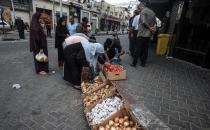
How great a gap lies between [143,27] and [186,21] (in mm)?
4093

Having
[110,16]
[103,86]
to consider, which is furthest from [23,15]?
[110,16]

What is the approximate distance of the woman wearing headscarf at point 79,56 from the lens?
4.57 metres

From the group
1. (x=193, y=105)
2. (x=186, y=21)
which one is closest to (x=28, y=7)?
(x=186, y=21)

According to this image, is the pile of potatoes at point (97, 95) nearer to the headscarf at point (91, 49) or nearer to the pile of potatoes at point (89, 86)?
the pile of potatoes at point (89, 86)

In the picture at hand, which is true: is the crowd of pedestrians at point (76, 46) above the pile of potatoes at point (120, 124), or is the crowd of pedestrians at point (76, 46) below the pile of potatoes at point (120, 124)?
above

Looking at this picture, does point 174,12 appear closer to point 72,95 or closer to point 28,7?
point 72,95

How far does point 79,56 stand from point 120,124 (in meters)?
2.24

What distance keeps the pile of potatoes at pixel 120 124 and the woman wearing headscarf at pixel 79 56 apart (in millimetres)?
2104

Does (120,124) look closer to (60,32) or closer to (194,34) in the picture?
(60,32)

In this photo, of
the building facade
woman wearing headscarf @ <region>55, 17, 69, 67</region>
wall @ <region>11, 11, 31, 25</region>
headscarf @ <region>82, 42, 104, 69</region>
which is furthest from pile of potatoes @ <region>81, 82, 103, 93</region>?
the building facade

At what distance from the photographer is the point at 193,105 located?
3.96 m

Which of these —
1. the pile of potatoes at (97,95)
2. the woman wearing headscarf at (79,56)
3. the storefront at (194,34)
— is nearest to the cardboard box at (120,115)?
the pile of potatoes at (97,95)

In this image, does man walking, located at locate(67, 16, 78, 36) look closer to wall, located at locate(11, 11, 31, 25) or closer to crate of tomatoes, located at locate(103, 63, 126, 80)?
crate of tomatoes, located at locate(103, 63, 126, 80)

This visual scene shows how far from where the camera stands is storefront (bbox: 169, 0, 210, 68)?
25.9 feet
